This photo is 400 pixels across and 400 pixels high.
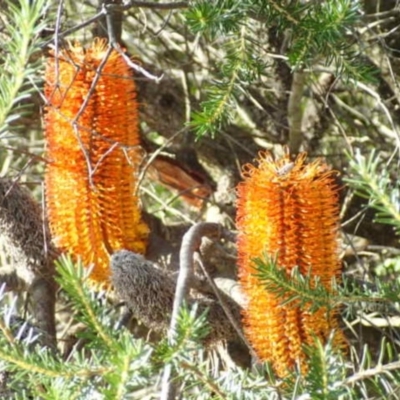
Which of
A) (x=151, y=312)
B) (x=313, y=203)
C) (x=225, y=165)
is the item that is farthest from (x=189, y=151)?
(x=313, y=203)

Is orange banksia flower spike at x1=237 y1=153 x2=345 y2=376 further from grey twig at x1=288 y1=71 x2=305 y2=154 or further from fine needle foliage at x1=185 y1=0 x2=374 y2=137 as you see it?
grey twig at x1=288 y1=71 x2=305 y2=154

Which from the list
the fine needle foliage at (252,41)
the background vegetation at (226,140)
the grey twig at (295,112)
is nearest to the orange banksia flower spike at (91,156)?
the background vegetation at (226,140)

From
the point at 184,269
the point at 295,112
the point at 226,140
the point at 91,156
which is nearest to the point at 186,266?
the point at 184,269

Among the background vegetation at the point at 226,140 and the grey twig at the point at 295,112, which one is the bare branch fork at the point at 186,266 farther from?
the grey twig at the point at 295,112

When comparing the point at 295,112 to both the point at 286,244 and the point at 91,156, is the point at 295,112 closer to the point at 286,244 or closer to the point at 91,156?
the point at 91,156

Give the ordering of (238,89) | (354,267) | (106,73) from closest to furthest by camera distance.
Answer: (238,89), (106,73), (354,267)

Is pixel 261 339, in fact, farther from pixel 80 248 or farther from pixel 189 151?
pixel 189 151

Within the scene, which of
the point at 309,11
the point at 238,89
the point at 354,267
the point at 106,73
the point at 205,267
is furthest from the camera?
the point at 354,267
